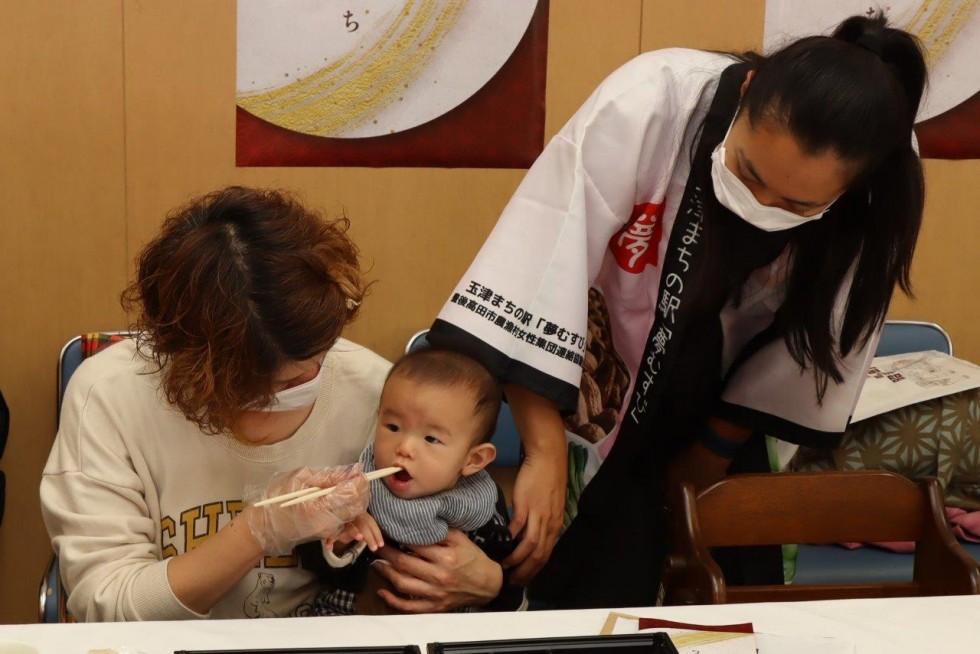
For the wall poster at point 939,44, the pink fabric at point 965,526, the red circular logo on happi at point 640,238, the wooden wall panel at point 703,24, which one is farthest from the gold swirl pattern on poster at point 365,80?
the pink fabric at point 965,526

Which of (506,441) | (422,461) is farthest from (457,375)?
(506,441)

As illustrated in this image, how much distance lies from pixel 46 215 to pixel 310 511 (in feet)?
5.45

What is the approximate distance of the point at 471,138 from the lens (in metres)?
2.91

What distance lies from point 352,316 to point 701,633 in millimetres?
690

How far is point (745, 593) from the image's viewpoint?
1.82 m

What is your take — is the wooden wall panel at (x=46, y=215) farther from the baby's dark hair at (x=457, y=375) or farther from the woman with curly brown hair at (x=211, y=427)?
the baby's dark hair at (x=457, y=375)

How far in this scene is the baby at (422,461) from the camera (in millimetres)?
1665

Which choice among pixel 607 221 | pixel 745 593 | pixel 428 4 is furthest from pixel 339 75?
pixel 745 593

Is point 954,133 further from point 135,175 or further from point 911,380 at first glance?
point 135,175

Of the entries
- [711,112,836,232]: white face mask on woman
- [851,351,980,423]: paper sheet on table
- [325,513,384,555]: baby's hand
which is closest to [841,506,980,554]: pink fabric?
[851,351,980,423]: paper sheet on table

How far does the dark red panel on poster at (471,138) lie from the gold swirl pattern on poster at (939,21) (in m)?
1.15

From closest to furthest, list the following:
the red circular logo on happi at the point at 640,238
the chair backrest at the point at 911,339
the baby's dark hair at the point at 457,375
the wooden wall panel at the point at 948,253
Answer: the baby's dark hair at the point at 457,375, the red circular logo on happi at the point at 640,238, the chair backrest at the point at 911,339, the wooden wall panel at the point at 948,253

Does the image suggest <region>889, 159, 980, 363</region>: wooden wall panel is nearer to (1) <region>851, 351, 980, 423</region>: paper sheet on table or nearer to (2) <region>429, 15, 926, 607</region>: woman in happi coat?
(1) <region>851, 351, 980, 423</region>: paper sheet on table

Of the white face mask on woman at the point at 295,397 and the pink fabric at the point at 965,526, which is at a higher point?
the white face mask on woman at the point at 295,397
